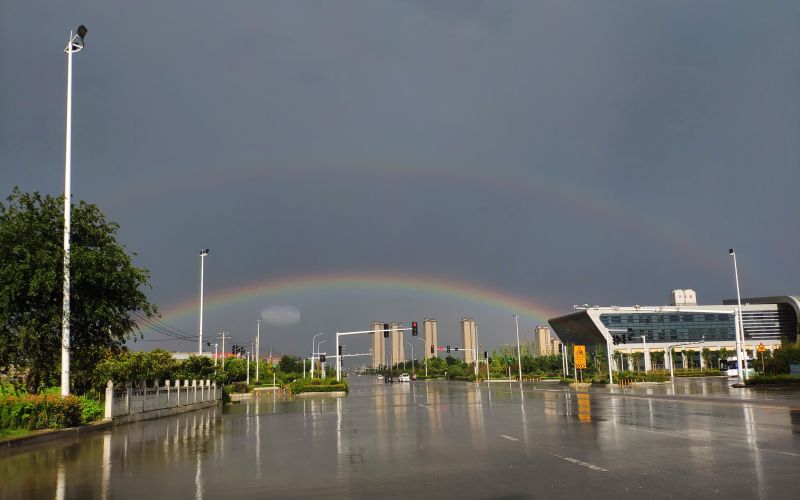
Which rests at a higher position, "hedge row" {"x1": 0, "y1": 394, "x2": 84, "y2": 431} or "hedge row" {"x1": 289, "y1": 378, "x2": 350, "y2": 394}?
"hedge row" {"x1": 0, "y1": 394, "x2": 84, "y2": 431}

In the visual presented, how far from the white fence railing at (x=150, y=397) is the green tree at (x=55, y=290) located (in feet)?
5.97

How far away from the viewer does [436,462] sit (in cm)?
1264

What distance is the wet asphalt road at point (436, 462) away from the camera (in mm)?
9703

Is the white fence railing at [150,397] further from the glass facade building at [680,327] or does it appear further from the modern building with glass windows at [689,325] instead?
the glass facade building at [680,327]

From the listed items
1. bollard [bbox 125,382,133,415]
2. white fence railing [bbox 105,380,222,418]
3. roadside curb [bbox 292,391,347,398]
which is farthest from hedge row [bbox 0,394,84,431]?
roadside curb [bbox 292,391,347,398]

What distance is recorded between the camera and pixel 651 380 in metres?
76.3

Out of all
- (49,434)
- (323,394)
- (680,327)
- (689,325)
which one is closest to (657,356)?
(680,327)

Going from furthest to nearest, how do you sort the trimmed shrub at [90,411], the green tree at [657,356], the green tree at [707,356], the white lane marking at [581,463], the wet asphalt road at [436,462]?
the green tree at [707,356]
the green tree at [657,356]
the trimmed shrub at [90,411]
the white lane marking at [581,463]
the wet asphalt road at [436,462]

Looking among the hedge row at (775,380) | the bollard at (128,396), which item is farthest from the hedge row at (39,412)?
the hedge row at (775,380)

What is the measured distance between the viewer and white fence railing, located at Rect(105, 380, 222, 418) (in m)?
26.4

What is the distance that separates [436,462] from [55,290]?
57.4ft

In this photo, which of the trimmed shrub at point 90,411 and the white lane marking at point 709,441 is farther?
the trimmed shrub at point 90,411

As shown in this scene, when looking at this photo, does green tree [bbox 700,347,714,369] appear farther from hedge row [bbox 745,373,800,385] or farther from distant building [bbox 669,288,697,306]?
hedge row [bbox 745,373,800,385]

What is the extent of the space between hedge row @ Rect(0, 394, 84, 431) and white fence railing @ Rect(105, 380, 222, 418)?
13.5 feet
